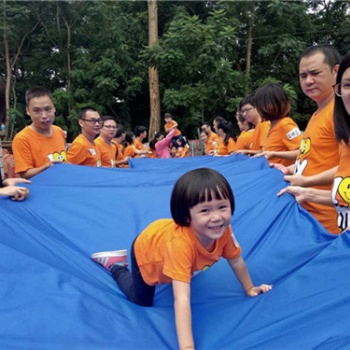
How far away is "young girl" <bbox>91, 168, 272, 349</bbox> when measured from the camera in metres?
1.31

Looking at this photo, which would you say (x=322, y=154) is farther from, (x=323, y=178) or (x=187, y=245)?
(x=187, y=245)

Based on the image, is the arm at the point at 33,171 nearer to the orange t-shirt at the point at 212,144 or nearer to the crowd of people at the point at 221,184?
the crowd of people at the point at 221,184

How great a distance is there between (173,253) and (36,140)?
79.2 inches

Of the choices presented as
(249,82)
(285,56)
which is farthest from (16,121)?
(285,56)

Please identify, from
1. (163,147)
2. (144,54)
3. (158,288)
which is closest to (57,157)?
(158,288)

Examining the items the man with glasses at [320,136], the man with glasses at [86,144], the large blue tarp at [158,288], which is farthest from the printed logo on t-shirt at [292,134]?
the man with glasses at [86,144]

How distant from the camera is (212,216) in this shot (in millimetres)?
1316

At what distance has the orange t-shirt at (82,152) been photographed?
3748 mm

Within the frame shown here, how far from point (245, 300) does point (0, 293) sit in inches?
30.1

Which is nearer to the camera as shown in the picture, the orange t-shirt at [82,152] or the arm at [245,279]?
the arm at [245,279]

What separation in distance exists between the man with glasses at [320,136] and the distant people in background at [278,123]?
0.74 meters

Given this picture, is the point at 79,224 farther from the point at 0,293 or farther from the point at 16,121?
the point at 16,121

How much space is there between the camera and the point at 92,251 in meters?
1.91

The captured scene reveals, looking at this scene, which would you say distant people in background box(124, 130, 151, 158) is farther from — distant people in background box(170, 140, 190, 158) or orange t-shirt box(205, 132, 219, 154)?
orange t-shirt box(205, 132, 219, 154)
